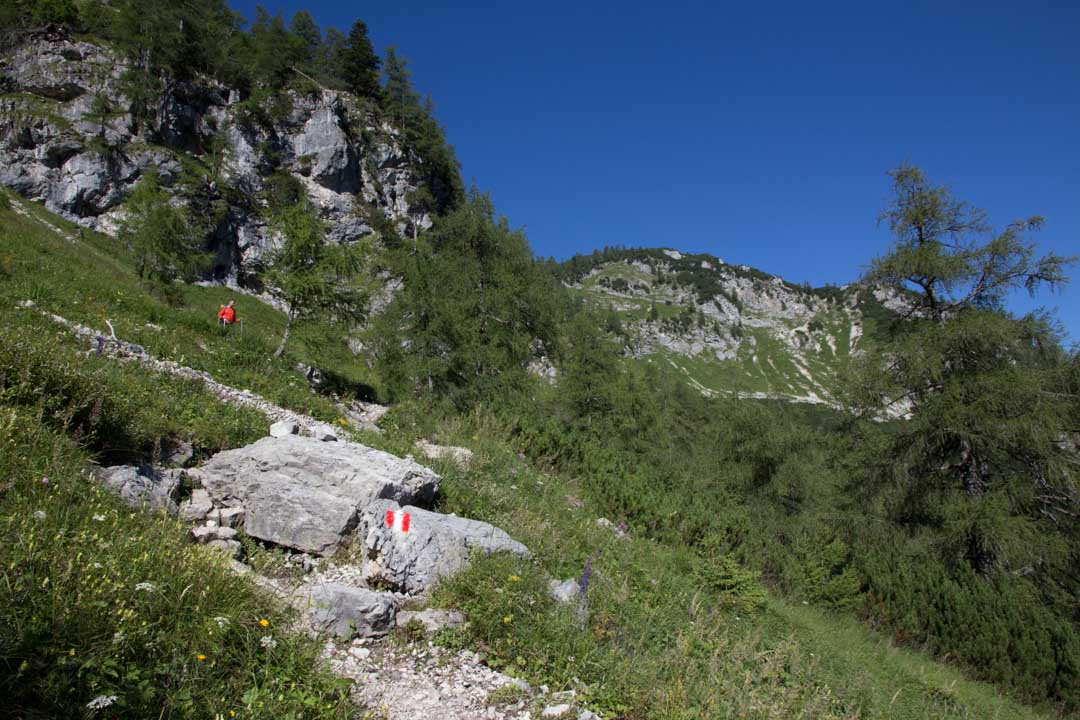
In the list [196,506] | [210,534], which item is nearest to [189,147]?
[196,506]

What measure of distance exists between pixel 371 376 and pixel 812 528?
1542cm

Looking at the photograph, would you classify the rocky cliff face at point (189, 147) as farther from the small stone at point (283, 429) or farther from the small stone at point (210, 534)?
the small stone at point (210, 534)

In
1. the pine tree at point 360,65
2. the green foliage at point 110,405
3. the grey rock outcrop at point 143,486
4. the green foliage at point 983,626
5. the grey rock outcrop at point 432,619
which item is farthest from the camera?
the pine tree at point 360,65

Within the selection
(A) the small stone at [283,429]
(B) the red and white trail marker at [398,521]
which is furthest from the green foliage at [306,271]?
(B) the red and white trail marker at [398,521]

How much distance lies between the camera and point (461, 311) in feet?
64.6

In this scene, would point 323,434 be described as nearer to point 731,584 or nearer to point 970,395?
point 731,584

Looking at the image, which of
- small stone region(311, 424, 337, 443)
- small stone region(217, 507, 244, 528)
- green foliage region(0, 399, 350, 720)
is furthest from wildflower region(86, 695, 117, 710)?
small stone region(311, 424, 337, 443)

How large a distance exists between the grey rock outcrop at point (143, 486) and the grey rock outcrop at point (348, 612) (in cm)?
157

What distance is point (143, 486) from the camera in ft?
14.5

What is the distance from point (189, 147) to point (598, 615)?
5594 cm

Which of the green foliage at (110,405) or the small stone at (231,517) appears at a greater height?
the green foliage at (110,405)

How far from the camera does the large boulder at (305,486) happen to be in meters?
5.01

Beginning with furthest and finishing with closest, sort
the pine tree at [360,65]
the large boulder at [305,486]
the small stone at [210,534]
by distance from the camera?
the pine tree at [360,65] < the large boulder at [305,486] < the small stone at [210,534]

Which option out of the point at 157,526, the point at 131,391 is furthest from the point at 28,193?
the point at 157,526
